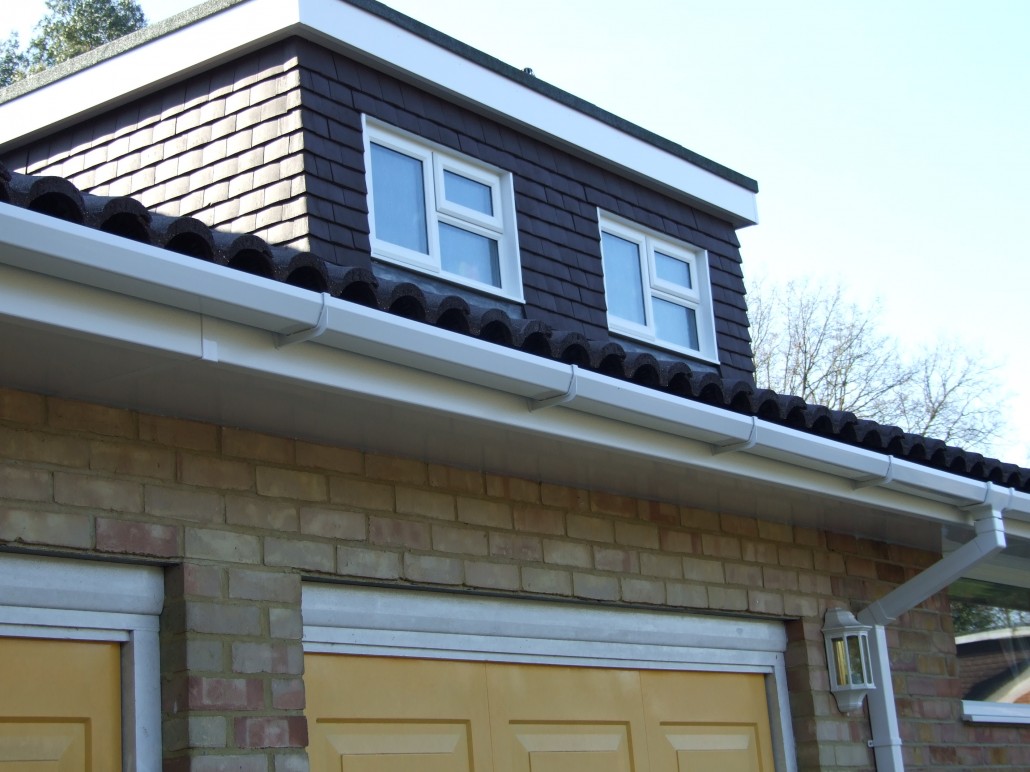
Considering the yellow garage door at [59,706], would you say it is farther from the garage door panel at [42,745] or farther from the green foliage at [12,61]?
the green foliage at [12,61]

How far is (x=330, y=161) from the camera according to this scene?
24.8 ft

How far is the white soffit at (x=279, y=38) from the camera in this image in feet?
25.7

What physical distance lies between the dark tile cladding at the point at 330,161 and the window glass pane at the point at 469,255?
21 cm

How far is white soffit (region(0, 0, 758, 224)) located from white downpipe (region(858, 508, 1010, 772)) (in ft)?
12.9

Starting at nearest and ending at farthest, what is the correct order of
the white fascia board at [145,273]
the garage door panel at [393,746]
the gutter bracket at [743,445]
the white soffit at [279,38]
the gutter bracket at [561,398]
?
the white fascia board at [145,273] < the gutter bracket at [561,398] < the garage door panel at [393,746] < the gutter bracket at [743,445] < the white soffit at [279,38]

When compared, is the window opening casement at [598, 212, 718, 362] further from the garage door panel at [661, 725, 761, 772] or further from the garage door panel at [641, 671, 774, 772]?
the garage door panel at [661, 725, 761, 772]

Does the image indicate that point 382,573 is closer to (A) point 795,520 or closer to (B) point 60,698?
(B) point 60,698

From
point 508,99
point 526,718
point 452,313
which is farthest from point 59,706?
point 508,99

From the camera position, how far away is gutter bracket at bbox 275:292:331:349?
13.1 feet

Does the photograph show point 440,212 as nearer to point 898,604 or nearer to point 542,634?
point 542,634

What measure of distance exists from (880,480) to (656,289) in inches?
160

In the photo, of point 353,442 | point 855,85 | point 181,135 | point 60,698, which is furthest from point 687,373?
point 855,85

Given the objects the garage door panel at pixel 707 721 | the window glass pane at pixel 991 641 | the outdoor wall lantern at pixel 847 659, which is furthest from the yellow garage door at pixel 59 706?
the window glass pane at pixel 991 641

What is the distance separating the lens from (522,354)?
462 centimetres
